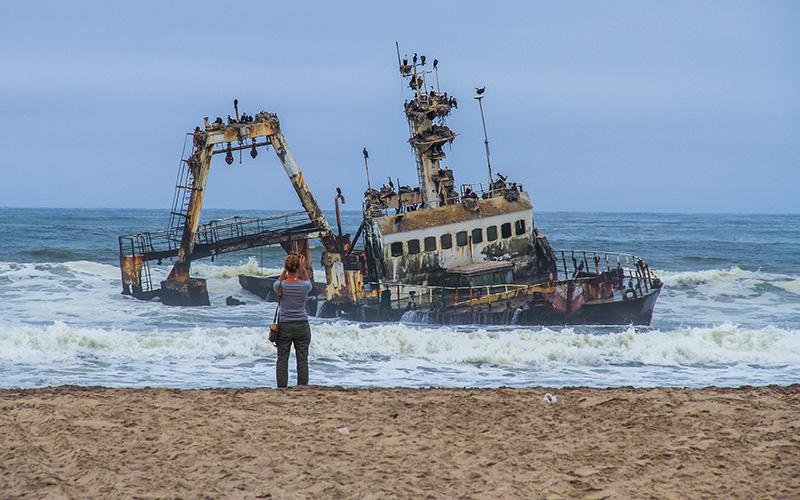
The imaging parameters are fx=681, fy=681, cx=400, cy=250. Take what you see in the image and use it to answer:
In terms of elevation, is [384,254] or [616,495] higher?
[384,254]

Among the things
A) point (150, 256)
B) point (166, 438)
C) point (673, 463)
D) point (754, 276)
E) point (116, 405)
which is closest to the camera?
point (673, 463)

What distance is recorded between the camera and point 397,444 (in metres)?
6.62

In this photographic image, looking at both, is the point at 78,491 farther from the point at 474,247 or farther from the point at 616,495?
the point at 474,247

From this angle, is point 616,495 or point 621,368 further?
point 621,368

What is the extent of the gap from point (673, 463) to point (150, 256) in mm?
23135

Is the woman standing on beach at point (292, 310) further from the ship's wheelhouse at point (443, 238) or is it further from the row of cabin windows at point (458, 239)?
the row of cabin windows at point (458, 239)

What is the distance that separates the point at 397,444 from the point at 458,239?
50.9 ft

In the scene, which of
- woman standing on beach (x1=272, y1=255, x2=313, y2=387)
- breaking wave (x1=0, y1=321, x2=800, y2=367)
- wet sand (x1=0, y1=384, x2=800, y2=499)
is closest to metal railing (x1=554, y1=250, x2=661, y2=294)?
breaking wave (x1=0, y1=321, x2=800, y2=367)

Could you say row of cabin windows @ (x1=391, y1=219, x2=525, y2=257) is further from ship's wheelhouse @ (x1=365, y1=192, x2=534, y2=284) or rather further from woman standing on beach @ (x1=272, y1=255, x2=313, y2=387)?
woman standing on beach @ (x1=272, y1=255, x2=313, y2=387)

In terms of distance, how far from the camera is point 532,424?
7188 mm

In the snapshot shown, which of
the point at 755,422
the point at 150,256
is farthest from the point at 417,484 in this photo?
the point at 150,256

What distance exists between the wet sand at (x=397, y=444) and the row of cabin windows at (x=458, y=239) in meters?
13.0

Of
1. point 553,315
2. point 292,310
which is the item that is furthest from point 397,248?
point 292,310

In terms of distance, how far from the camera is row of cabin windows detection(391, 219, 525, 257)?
2130 cm
